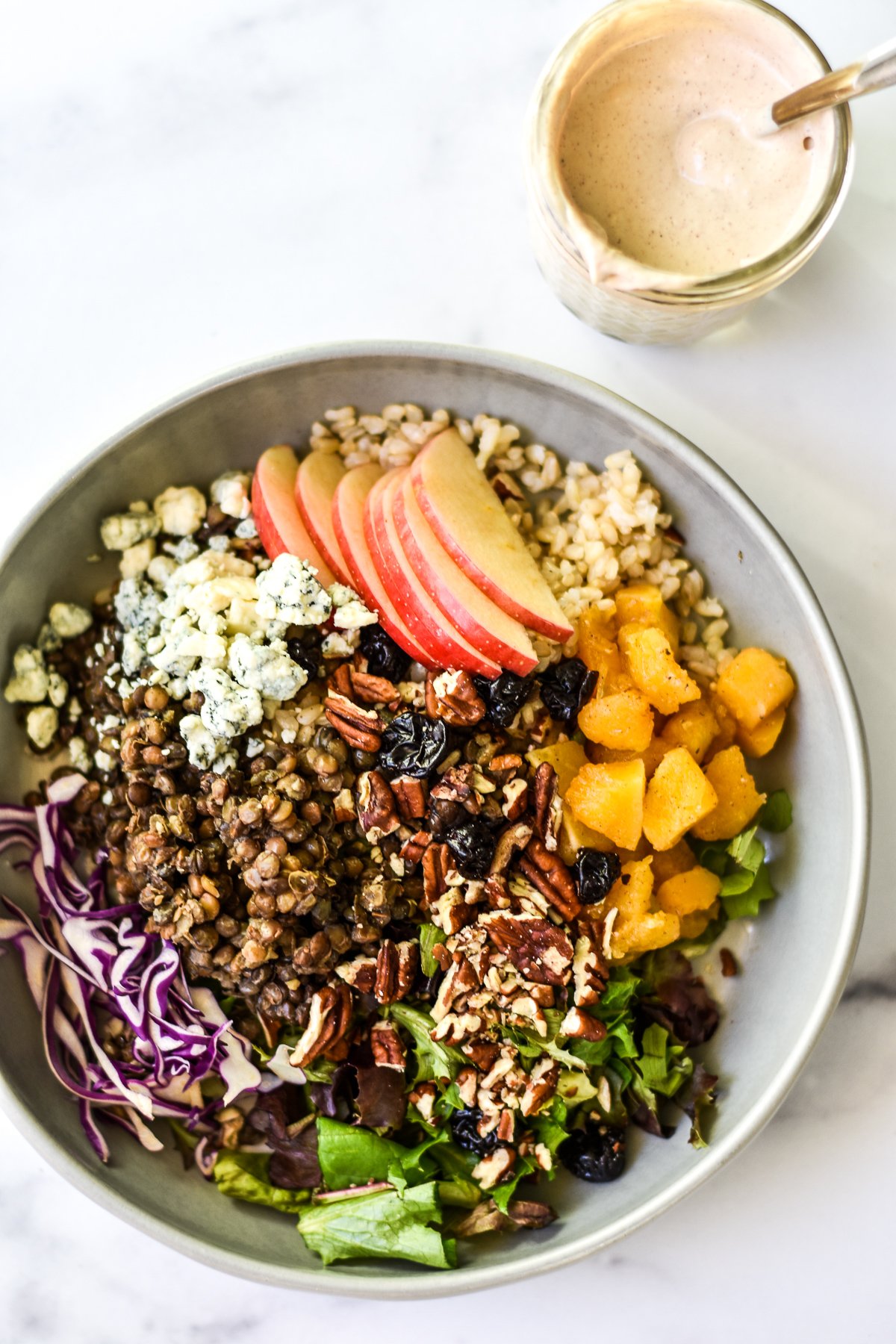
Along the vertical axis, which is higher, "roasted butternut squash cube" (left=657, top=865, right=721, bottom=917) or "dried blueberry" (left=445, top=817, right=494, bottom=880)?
"dried blueberry" (left=445, top=817, right=494, bottom=880)

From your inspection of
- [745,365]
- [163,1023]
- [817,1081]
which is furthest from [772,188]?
[163,1023]

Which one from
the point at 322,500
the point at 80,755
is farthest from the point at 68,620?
the point at 322,500

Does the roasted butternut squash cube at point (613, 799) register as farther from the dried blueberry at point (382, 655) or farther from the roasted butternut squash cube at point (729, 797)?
the dried blueberry at point (382, 655)

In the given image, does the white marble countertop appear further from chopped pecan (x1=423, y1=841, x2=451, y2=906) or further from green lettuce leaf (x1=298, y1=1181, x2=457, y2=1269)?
chopped pecan (x1=423, y1=841, x2=451, y2=906)

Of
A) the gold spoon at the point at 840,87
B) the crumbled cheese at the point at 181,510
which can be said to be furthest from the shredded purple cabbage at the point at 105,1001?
the gold spoon at the point at 840,87

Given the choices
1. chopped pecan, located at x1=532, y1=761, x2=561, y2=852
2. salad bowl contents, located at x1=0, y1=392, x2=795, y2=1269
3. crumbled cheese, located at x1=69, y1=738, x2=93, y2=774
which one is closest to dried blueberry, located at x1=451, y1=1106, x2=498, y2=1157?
salad bowl contents, located at x1=0, y1=392, x2=795, y2=1269

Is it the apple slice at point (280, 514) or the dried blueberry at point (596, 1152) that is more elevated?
the apple slice at point (280, 514)

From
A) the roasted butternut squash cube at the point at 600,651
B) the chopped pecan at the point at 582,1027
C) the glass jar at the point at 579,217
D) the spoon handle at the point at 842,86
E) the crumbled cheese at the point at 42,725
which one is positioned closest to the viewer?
the spoon handle at the point at 842,86
